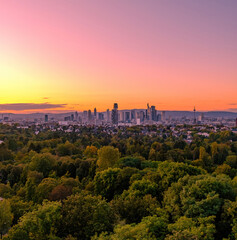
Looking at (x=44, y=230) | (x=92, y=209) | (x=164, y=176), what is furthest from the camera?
(x=164, y=176)

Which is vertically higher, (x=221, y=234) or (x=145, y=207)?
(x=145, y=207)

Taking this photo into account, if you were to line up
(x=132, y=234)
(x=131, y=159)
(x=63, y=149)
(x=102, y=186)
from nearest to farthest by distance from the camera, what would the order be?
(x=132, y=234) < (x=102, y=186) < (x=131, y=159) < (x=63, y=149)

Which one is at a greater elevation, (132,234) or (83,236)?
(132,234)

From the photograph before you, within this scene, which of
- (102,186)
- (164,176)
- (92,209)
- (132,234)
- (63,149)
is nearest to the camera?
(132,234)

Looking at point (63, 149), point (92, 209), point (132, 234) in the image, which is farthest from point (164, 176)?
point (63, 149)

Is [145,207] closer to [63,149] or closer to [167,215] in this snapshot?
[167,215]

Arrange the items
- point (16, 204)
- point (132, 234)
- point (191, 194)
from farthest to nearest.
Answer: point (16, 204) → point (191, 194) → point (132, 234)

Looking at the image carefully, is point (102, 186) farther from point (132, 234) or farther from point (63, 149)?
point (63, 149)

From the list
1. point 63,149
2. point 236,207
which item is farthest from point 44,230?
point 63,149

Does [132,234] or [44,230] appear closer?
[132,234]
